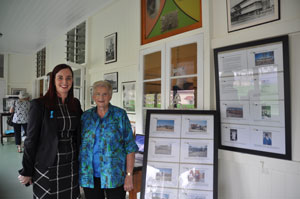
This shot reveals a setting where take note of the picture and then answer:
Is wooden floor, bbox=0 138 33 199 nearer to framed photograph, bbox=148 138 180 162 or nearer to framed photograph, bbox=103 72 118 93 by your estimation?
framed photograph, bbox=103 72 118 93

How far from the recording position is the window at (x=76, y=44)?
4867 mm

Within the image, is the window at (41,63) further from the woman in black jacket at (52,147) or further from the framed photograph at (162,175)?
the framed photograph at (162,175)

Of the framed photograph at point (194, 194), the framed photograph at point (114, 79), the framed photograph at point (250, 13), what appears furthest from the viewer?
the framed photograph at point (114, 79)

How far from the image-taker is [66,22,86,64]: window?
16.0 ft

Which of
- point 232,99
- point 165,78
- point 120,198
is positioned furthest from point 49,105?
point 232,99

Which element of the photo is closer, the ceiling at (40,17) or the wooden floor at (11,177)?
the wooden floor at (11,177)

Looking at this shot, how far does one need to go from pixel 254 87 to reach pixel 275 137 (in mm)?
460

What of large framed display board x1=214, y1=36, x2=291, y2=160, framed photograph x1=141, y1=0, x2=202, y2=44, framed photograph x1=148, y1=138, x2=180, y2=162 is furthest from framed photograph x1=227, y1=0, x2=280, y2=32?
framed photograph x1=148, y1=138, x2=180, y2=162

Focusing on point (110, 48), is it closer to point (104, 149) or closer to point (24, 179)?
point (104, 149)

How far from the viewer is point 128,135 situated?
181 cm

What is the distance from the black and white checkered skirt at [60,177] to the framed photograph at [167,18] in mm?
1832

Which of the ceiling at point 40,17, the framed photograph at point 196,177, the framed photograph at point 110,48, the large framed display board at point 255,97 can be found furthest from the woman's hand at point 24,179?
the ceiling at point 40,17

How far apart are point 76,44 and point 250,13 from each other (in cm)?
430

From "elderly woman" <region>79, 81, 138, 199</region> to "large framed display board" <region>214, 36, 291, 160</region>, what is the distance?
3.26 feet
